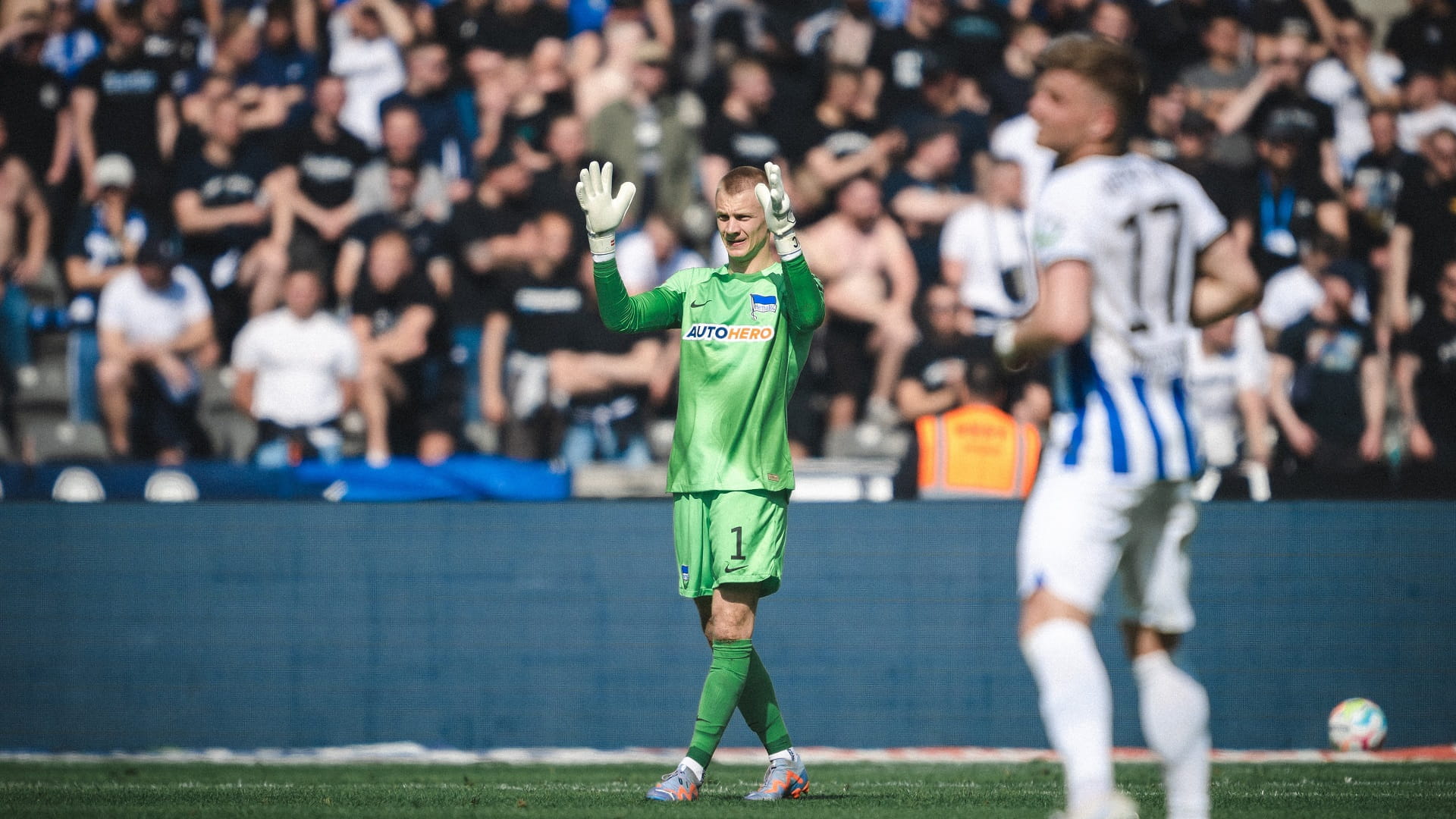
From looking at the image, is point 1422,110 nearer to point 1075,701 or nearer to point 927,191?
point 927,191

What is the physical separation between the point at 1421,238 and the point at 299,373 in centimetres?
715

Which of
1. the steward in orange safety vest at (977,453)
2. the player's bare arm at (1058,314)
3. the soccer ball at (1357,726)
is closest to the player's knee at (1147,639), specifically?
the player's bare arm at (1058,314)

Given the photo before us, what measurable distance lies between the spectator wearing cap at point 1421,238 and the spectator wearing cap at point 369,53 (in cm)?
664

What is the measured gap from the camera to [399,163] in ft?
38.6

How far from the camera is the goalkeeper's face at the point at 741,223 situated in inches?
252

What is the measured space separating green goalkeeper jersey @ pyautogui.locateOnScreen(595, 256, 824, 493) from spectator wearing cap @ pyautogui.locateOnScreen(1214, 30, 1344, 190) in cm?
666

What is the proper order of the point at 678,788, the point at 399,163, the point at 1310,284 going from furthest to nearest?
the point at 399,163, the point at 1310,284, the point at 678,788

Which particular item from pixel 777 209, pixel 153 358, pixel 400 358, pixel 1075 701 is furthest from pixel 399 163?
pixel 1075 701

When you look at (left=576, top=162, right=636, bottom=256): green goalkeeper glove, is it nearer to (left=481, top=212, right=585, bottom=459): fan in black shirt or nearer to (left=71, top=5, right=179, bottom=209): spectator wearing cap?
(left=481, top=212, right=585, bottom=459): fan in black shirt

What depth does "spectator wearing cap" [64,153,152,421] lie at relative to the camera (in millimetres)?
11422

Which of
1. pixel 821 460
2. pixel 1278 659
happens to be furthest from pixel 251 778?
pixel 1278 659

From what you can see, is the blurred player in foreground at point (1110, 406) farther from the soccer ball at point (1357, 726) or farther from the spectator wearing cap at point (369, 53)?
the spectator wearing cap at point (369, 53)

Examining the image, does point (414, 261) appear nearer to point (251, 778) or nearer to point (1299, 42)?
point (251, 778)

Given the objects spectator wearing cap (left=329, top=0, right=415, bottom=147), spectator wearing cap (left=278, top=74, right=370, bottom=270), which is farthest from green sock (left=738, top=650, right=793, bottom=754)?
spectator wearing cap (left=329, top=0, right=415, bottom=147)
